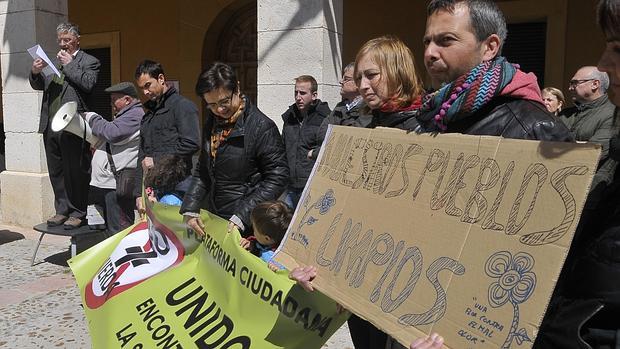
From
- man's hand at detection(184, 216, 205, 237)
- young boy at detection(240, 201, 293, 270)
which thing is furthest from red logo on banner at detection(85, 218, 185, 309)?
young boy at detection(240, 201, 293, 270)

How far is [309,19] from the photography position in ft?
16.7

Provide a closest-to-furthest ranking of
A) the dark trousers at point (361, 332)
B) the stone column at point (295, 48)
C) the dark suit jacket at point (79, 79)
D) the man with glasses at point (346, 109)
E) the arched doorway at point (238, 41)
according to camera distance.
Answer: the dark trousers at point (361, 332) < the man with glasses at point (346, 109) < the dark suit jacket at point (79, 79) < the stone column at point (295, 48) < the arched doorway at point (238, 41)

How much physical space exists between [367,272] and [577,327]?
1.84 feet

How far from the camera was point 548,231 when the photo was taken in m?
1.06

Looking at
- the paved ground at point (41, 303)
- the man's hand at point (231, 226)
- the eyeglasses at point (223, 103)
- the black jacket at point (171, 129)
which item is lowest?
the paved ground at point (41, 303)

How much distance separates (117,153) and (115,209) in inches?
18.7

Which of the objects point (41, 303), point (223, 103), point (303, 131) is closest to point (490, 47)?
point (223, 103)

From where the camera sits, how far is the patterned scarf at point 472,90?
4.64 feet

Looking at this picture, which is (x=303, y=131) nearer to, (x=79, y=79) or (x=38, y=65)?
(x=79, y=79)

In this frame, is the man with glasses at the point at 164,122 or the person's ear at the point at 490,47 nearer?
the person's ear at the point at 490,47

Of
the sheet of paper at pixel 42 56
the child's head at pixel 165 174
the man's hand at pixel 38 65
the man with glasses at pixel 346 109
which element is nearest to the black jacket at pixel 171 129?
the child's head at pixel 165 174

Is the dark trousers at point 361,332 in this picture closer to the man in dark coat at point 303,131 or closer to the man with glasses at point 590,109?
the man in dark coat at point 303,131

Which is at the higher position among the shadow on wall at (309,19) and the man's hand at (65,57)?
the shadow on wall at (309,19)

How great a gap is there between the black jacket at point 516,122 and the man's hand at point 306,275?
0.64 m
